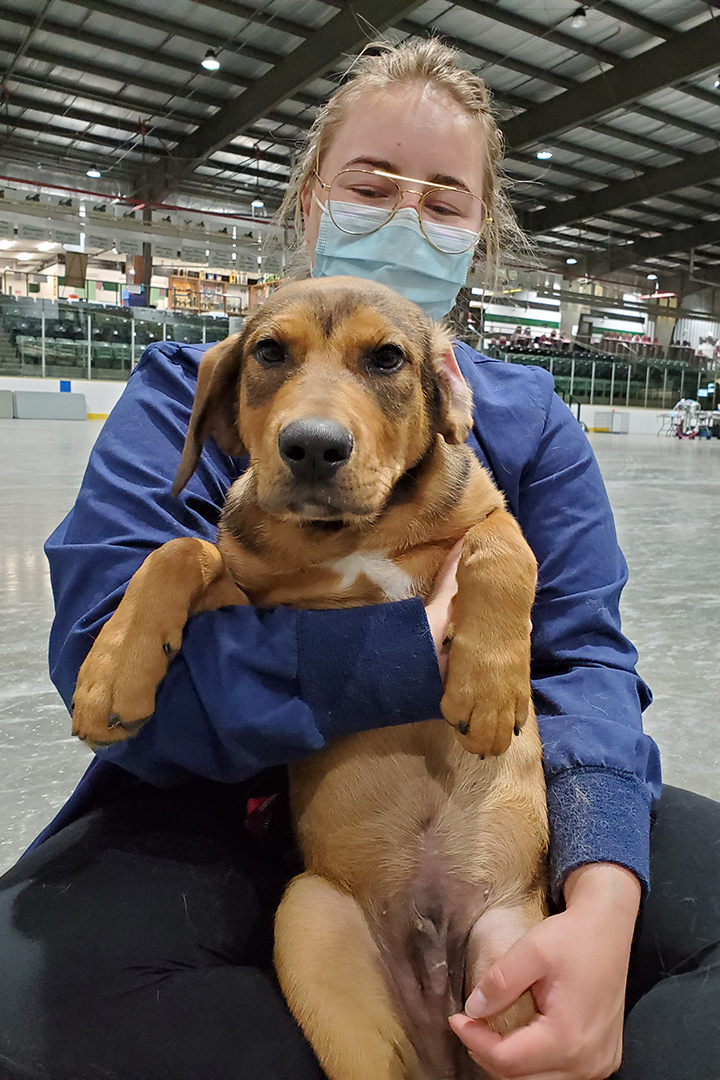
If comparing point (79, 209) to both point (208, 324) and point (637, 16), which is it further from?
point (637, 16)

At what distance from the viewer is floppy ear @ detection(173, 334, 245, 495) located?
156cm

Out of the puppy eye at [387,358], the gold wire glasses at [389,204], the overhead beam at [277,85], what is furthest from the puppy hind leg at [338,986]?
the overhead beam at [277,85]

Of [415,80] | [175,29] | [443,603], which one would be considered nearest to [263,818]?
[443,603]

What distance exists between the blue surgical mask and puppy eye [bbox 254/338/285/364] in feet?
2.00

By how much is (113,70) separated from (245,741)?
16.0 m

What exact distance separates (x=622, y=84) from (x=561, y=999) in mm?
15343

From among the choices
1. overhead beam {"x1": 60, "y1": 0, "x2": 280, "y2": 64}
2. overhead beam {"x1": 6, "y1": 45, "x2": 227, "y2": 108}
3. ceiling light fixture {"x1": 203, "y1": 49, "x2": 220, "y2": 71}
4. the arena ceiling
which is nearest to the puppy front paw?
the arena ceiling

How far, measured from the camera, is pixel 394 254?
217 centimetres

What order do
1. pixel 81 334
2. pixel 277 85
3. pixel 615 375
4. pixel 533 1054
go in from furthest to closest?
pixel 615 375
pixel 81 334
pixel 277 85
pixel 533 1054

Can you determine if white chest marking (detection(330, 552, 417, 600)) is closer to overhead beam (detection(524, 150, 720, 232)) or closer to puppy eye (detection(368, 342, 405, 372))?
puppy eye (detection(368, 342, 405, 372))

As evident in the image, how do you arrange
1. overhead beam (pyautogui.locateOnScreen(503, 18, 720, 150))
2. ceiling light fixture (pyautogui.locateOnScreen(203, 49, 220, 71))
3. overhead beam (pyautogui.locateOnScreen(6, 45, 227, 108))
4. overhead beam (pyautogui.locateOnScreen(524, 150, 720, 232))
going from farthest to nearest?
overhead beam (pyautogui.locateOnScreen(524, 150, 720, 232)) → overhead beam (pyautogui.locateOnScreen(6, 45, 227, 108)) → ceiling light fixture (pyautogui.locateOnScreen(203, 49, 220, 71)) → overhead beam (pyautogui.locateOnScreen(503, 18, 720, 150))

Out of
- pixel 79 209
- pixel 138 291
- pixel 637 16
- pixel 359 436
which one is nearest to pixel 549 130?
pixel 637 16

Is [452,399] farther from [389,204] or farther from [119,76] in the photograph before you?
[119,76]

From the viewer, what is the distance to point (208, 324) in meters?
21.5
